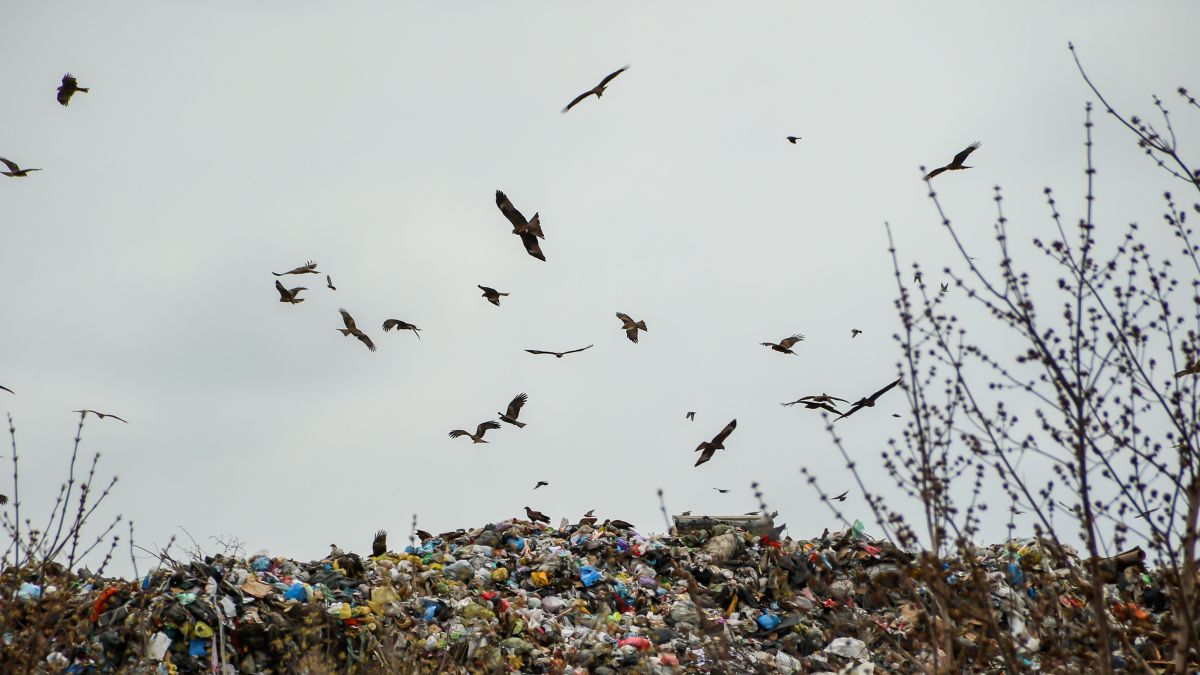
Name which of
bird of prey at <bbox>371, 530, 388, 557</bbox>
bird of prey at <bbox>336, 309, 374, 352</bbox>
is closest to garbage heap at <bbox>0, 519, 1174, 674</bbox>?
bird of prey at <bbox>371, 530, 388, 557</bbox>

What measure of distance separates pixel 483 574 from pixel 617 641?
4.51ft

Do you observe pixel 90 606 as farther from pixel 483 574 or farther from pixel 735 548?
pixel 735 548

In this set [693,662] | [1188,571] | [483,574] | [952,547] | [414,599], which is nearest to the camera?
[1188,571]

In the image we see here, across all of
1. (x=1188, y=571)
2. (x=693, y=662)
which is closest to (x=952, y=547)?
(x=1188, y=571)

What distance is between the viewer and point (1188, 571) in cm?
322

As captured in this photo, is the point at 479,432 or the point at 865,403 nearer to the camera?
the point at 865,403

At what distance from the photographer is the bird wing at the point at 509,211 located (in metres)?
6.33

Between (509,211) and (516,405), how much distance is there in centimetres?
162

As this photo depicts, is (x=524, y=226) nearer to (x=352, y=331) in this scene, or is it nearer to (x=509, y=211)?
(x=509, y=211)

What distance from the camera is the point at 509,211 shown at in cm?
637

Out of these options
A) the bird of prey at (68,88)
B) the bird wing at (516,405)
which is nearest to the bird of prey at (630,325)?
the bird wing at (516,405)

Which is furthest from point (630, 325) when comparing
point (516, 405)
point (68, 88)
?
point (68, 88)

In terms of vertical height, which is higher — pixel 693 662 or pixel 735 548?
pixel 735 548

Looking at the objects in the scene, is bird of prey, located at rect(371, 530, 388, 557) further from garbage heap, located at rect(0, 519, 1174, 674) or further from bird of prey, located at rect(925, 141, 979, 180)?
bird of prey, located at rect(925, 141, 979, 180)
